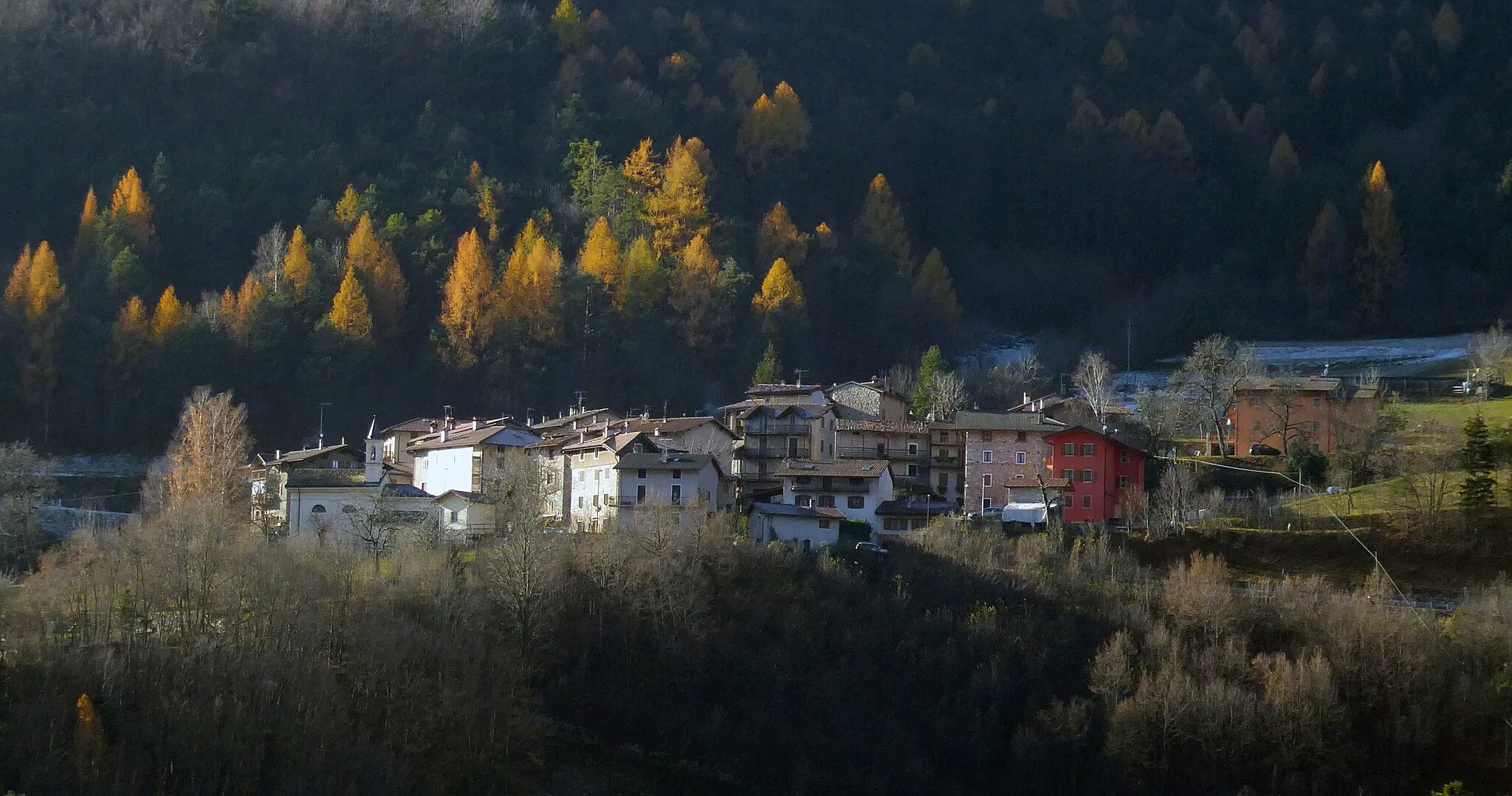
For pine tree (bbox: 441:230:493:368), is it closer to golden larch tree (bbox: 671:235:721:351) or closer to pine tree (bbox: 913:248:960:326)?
golden larch tree (bbox: 671:235:721:351)

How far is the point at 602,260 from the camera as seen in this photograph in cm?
7275

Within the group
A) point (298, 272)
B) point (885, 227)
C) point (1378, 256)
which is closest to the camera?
point (298, 272)

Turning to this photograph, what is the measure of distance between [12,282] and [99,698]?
38286 millimetres

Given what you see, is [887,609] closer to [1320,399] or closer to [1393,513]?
[1393,513]

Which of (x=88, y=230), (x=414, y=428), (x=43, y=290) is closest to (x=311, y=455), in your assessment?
(x=414, y=428)

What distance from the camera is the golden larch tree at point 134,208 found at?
243 feet

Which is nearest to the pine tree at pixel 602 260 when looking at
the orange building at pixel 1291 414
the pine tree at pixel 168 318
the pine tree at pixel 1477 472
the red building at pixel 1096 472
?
the pine tree at pixel 168 318

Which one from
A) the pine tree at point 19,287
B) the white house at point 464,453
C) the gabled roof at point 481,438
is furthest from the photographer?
the pine tree at point 19,287

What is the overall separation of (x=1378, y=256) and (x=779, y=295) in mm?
33079

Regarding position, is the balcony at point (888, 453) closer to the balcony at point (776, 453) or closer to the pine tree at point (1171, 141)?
the balcony at point (776, 453)

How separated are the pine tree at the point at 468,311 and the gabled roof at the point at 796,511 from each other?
21685 mm

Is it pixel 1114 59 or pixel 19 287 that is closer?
pixel 19 287

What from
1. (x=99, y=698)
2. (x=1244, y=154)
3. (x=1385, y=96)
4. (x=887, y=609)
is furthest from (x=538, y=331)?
(x=1385, y=96)

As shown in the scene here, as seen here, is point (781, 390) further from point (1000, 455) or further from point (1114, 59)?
point (1114, 59)
